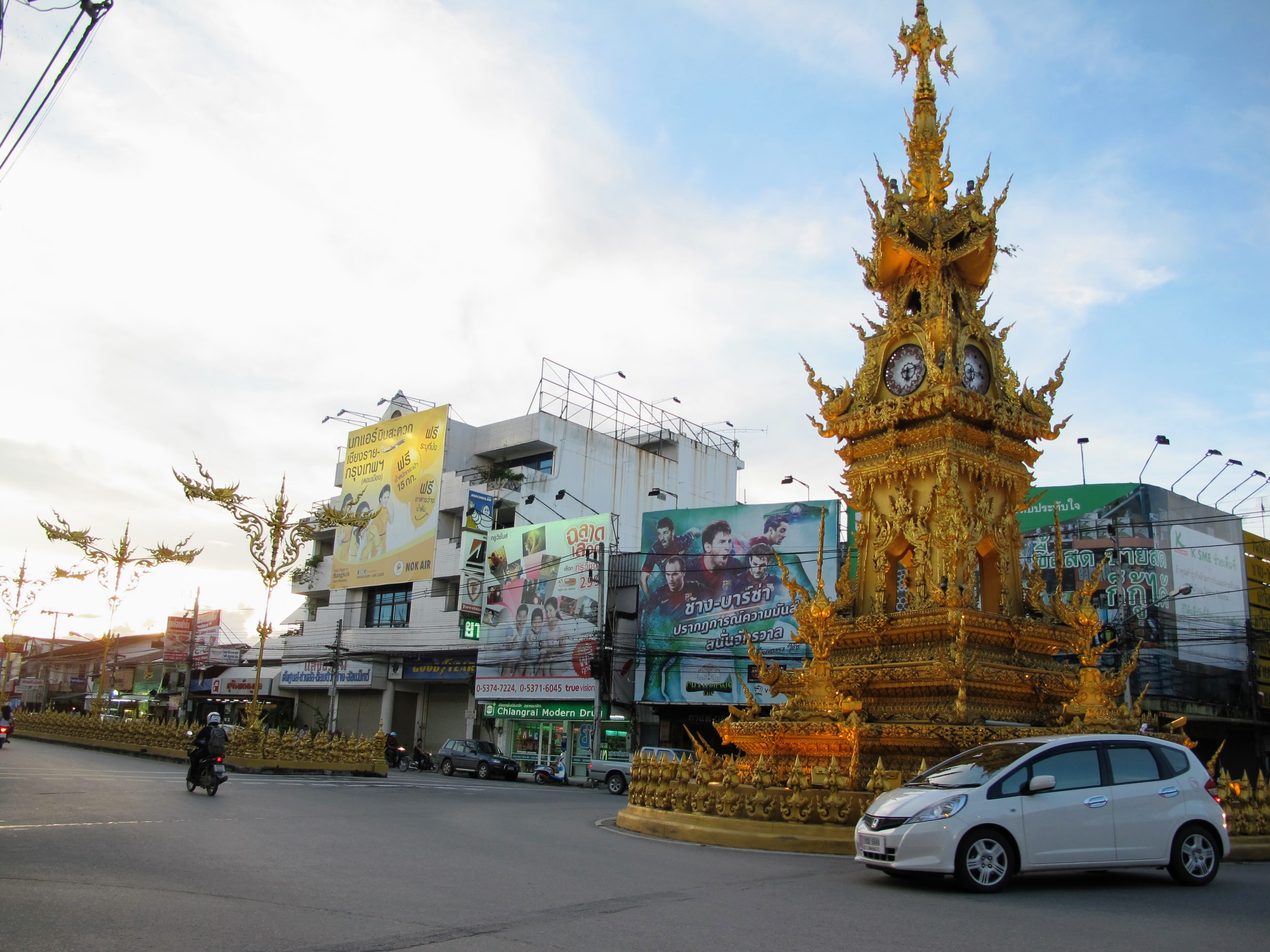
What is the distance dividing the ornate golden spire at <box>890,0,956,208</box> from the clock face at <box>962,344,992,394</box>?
8.50ft

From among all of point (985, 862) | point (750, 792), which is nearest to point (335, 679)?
point (750, 792)

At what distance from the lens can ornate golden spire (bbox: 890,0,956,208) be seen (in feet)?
51.2

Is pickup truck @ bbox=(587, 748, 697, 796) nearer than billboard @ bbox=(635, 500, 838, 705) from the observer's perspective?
Yes

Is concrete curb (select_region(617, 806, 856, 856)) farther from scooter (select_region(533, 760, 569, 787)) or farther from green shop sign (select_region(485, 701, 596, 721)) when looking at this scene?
green shop sign (select_region(485, 701, 596, 721))

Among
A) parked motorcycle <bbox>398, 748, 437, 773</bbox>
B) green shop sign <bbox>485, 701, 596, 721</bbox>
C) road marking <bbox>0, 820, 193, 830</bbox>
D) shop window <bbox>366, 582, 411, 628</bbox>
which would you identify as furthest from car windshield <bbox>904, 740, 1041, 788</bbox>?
shop window <bbox>366, 582, 411, 628</bbox>

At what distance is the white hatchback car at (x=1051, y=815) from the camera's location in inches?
297

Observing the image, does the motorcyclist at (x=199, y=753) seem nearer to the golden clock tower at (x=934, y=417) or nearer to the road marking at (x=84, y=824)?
the road marking at (x=84, y=824)

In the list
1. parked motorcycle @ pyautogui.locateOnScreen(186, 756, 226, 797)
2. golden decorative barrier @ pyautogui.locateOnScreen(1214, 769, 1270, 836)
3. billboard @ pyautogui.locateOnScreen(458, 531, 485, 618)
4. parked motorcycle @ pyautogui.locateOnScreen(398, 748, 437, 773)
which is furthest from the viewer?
billboard @ pyautogui.locateOnScreen(458, 531, 485, 618)

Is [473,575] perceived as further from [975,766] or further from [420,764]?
[975,766]

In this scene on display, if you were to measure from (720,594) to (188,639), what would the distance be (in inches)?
1510

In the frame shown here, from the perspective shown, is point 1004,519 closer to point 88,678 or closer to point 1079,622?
point 1079,622

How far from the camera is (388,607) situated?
52.8m

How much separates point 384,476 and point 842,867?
4795 centimetres

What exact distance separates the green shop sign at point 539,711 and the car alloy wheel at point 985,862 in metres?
32.1
